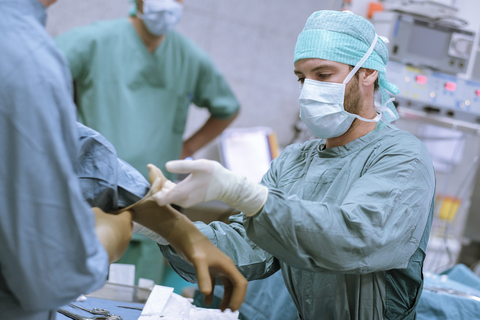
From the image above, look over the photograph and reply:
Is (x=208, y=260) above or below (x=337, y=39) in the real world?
below

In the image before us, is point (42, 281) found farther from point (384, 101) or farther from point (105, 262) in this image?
point (384, 101)

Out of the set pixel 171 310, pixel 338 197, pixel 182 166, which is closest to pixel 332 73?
pixel 338 197

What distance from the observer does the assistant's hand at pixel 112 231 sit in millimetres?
914

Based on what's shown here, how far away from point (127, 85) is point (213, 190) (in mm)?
1764

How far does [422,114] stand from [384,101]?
1564 millimetres

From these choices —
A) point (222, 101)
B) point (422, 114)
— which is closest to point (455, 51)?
point (422, 114)

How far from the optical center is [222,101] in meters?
3.10

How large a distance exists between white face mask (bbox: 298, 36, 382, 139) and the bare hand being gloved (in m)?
0.58

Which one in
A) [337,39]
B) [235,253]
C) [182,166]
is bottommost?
[235,253]

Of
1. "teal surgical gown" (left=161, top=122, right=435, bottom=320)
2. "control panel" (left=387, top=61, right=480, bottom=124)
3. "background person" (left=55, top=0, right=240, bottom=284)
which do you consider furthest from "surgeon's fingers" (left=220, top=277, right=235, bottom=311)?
"control panel" (left=387, top=61, right=480, bottom=124)

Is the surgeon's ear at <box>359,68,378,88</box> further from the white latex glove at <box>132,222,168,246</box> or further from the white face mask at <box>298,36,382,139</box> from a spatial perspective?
the white latex glove at <box>132,222,168,246</box>

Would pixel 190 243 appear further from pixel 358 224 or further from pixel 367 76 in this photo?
pixel 367 76

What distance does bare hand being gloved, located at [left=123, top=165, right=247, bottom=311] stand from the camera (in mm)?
1084

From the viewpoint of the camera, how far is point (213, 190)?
3.52ft
